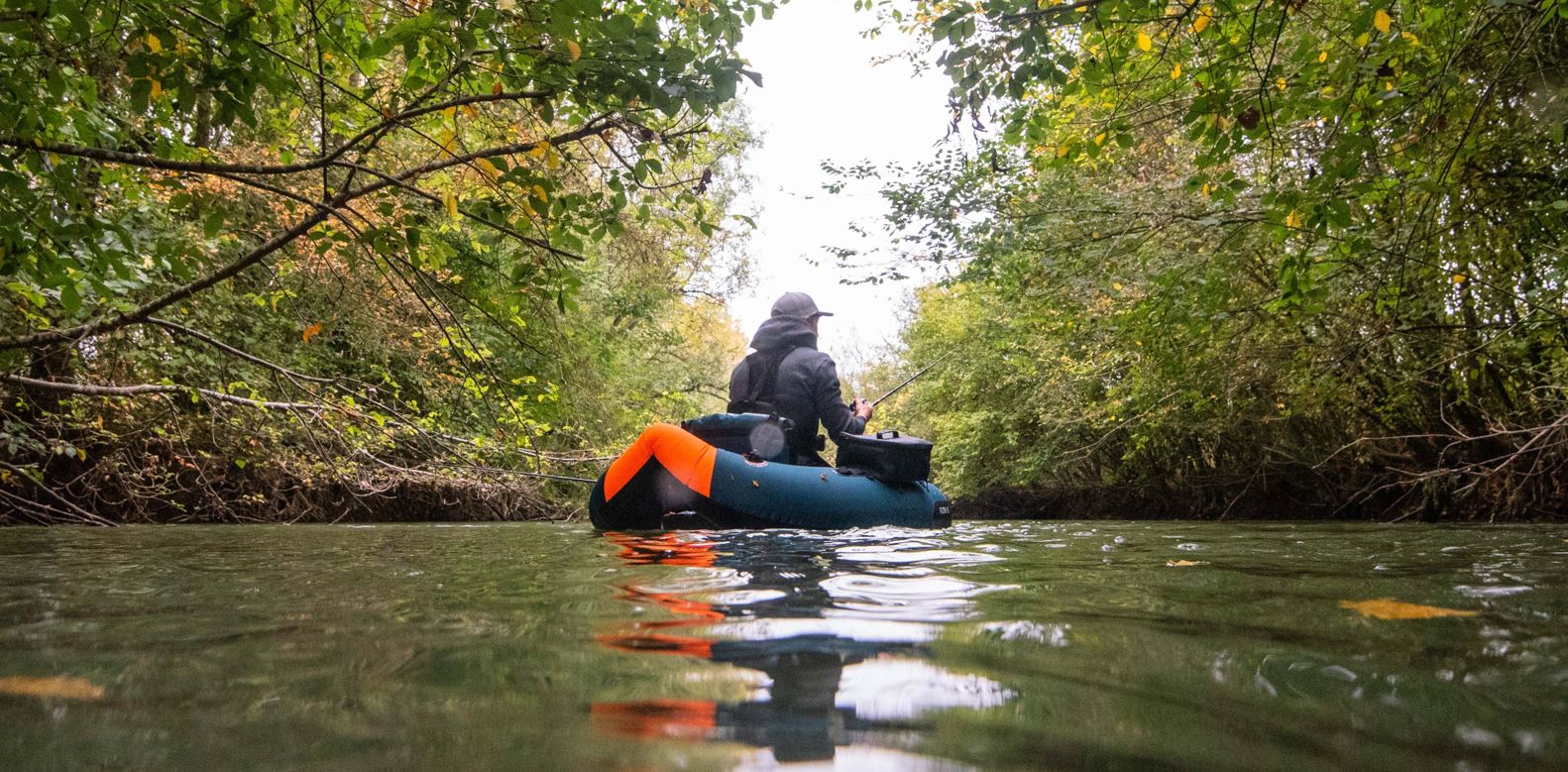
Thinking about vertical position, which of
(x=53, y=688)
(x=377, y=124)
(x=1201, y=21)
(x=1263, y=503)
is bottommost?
(x=1263, y=503)

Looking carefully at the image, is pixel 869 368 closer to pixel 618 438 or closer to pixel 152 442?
pixel 618 438

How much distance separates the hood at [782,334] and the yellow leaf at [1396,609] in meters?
4.70

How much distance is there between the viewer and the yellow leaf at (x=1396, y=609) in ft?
5.75

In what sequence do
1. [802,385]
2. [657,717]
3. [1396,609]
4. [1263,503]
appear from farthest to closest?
[1263,503]
[802,385]
[1396,609]
[657,717]

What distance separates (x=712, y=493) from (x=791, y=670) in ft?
12.8

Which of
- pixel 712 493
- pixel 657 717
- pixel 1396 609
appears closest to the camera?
pixel 657 717

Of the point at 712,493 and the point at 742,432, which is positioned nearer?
the point at 712,493

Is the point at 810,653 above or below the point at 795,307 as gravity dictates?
below

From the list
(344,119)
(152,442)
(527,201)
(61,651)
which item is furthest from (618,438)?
(61,651)

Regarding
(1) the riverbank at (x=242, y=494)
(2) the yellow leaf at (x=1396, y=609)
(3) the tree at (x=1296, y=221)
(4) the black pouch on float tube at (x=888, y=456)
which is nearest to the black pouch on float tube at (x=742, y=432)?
(4) the black pouch on float tube at (x=888, y=456)

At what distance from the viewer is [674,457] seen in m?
5.23

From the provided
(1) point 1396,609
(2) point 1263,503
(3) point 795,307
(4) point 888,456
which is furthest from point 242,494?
(2) point 1263,503

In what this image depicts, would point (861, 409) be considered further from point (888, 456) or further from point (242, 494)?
point (242, 494)

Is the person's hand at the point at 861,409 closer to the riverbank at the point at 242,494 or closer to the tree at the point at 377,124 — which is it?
the tree at the point at 377,124
